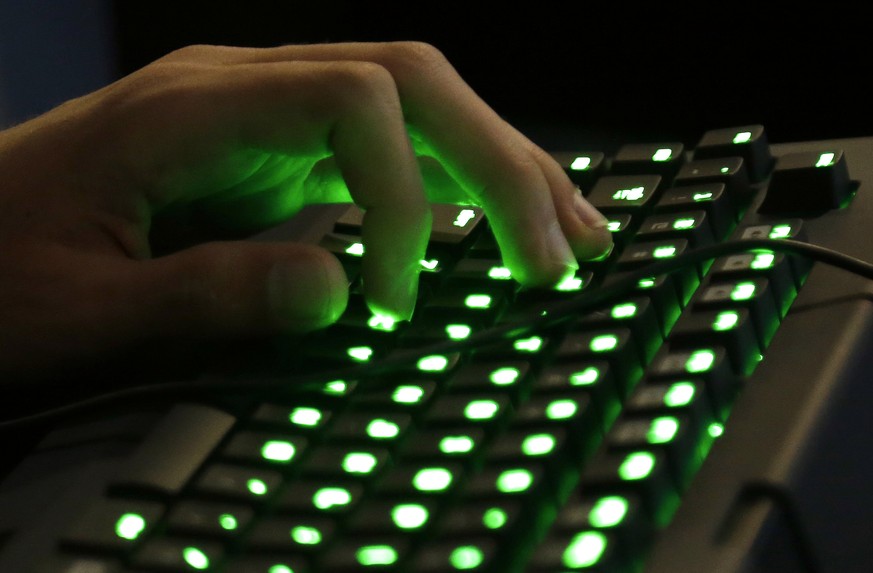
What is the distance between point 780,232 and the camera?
1.79 feet

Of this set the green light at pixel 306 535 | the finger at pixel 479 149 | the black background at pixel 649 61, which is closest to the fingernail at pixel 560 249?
the finger at pixel 479 149

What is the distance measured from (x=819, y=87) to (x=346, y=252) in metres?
0.37

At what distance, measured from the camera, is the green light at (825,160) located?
0.59 metres

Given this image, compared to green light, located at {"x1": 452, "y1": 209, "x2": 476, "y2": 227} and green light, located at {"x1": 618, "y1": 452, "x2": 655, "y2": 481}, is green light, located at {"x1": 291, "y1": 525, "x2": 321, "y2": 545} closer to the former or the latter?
green light, located at {"x1": 618, "y1": 452, "x2": 655, "y2": 481}

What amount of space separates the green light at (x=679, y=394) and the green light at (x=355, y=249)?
0.22m

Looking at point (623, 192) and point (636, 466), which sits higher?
point (623, 192)

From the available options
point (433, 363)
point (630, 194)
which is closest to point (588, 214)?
point (630, 194)

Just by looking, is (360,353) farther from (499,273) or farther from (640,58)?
(640,58)

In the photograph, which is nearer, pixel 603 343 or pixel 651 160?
pixel 603 343

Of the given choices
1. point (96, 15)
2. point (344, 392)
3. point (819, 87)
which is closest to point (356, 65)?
point (344, 392)

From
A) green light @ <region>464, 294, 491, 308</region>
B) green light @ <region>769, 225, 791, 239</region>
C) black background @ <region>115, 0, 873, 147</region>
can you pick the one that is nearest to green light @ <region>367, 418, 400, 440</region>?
green light @ <region>464, 294, 491, 308</region>

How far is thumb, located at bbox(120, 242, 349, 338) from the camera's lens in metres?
0.54

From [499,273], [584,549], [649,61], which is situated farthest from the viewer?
[649,61]

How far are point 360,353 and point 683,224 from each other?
167mm
